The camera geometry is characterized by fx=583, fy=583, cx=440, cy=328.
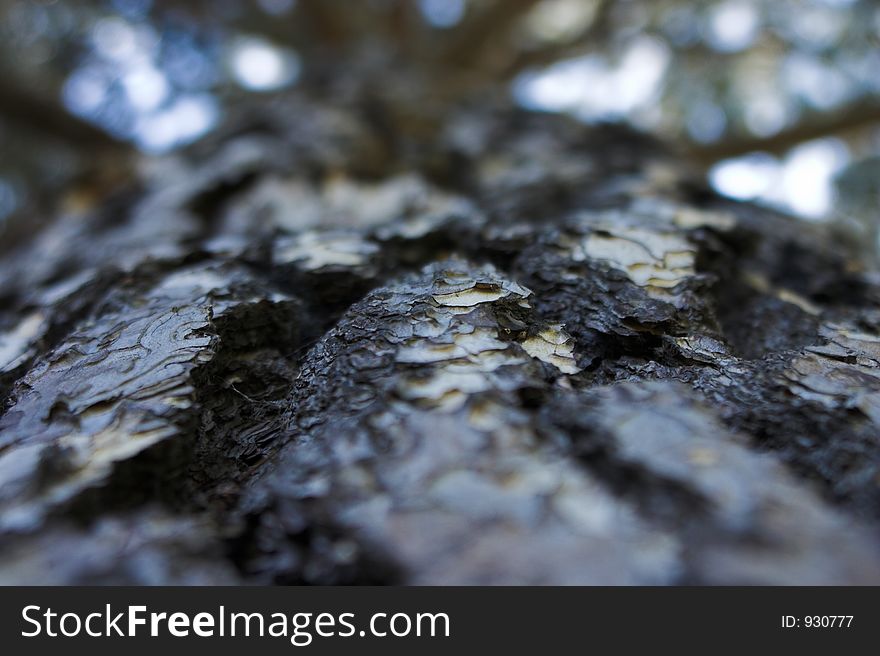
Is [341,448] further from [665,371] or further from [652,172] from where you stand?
[652,172]

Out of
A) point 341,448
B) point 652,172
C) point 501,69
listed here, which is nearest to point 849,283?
point 652,172

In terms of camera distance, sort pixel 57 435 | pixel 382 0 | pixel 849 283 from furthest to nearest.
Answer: pixel 382 0, pixel 849 283, pixel 57 435

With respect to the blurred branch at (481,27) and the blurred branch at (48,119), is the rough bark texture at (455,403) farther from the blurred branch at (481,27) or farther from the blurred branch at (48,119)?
the blurred branch at (481,27)
